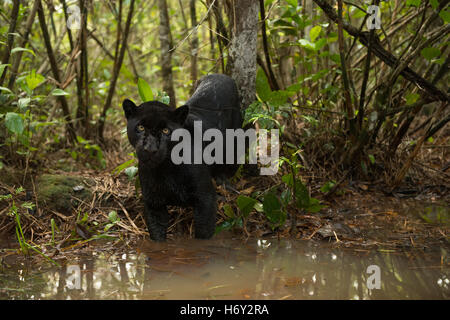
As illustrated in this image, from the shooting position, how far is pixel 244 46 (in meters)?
4.05

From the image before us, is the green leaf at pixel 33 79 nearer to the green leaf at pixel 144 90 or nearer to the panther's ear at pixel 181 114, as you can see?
the green leaf at pixel 144 90

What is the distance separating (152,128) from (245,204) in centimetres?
99

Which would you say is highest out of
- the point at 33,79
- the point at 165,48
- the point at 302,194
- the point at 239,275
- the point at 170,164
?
the point at 165,48

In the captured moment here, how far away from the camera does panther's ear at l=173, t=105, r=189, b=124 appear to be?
130 inches

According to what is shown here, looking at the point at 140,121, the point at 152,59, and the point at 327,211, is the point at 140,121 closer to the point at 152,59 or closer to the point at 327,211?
the point at 327,211

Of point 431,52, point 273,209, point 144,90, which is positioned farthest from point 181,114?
point 431,52

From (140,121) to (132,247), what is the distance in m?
0.97

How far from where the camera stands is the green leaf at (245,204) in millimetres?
3549

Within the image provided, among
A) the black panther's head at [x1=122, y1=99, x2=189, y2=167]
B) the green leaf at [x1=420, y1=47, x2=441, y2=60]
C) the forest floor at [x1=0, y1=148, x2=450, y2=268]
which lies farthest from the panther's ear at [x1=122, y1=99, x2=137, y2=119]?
the green leaf at [x1=420, y1=47, x2=441, y2=60]

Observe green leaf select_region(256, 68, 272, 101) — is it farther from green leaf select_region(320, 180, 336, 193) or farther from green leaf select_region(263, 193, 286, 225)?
green leaf select_region(320, 180, 336, 193)

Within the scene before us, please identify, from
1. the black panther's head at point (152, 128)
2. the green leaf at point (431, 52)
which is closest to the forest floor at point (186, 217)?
the black panther's head at point (152, 128)

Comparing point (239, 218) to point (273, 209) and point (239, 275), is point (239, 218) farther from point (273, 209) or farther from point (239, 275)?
point (239, 275)

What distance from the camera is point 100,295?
240cm
